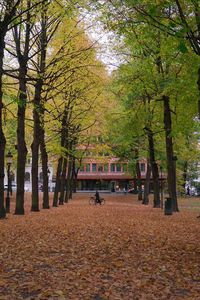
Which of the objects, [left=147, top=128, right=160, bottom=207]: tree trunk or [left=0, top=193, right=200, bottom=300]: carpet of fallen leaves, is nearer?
[left=0, top=193, right=200, bottom=300]: carpet of fallen leaves

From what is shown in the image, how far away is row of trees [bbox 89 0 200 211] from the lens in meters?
14.4

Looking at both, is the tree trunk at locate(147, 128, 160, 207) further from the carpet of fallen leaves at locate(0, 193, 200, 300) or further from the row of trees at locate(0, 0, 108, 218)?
the carpet of fallen leaves at locate(0, 193, 200, 300)

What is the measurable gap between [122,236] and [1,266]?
5257 millimetres

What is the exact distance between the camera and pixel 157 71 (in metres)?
25.0

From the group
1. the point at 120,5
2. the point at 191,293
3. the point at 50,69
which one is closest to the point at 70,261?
the point at 191,293

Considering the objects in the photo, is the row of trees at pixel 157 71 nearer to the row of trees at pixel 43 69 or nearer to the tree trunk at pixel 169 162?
the tree trunk at pixel 169 162

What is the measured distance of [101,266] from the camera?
27.6 feet

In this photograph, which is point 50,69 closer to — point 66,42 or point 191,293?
point 66,42

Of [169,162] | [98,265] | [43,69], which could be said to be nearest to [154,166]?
[169,162]

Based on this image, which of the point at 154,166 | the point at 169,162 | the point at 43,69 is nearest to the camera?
the point at 43,69

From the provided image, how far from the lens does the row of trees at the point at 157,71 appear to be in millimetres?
14375

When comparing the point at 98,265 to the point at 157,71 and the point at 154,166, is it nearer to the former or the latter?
the point at 157,71

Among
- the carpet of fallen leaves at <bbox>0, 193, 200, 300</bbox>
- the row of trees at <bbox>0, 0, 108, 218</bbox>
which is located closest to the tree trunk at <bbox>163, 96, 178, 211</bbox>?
the row of trees at <bbox>0, 0, 108, 218</bbox>

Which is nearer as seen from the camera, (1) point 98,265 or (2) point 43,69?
(1) point 98,265
